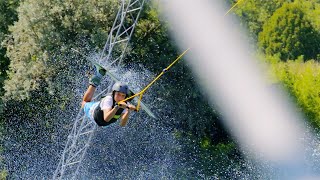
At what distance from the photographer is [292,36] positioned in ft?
121

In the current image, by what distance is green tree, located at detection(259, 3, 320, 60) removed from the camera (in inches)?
1442

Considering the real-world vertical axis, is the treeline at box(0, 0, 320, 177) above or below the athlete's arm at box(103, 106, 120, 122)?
below

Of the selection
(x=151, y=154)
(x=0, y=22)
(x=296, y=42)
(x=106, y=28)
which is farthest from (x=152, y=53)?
(x=296, y=42)

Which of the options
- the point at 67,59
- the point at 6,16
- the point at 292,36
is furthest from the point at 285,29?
the point at 67,59

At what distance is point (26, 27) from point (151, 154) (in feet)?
12.9

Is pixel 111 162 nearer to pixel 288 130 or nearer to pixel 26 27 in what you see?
pixel 26 27

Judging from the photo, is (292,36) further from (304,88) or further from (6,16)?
(6,16)

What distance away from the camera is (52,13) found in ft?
48.1

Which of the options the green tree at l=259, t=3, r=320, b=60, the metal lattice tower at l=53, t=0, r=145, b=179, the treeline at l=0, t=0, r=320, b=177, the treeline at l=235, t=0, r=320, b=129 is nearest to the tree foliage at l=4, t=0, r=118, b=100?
the treeline at l=0, t=0, r=320, b=177

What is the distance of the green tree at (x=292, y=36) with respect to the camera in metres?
36.6

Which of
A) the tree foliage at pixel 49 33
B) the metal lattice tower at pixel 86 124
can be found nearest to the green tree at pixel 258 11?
the tree foliage at pixel 49 33

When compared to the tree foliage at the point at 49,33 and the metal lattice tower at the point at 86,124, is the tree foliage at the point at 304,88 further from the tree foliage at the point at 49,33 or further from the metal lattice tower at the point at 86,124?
the tree foliage at the point at 49,33

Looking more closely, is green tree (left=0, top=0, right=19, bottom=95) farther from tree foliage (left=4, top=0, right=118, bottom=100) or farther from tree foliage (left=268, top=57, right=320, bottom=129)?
tree foliage (left=268, top=57, right=320, bottom=129)

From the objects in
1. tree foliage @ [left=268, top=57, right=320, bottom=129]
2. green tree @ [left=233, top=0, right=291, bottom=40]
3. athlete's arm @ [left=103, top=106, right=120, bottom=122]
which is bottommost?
green tree @ [left=233, top=0, right=291, bottom=40]
